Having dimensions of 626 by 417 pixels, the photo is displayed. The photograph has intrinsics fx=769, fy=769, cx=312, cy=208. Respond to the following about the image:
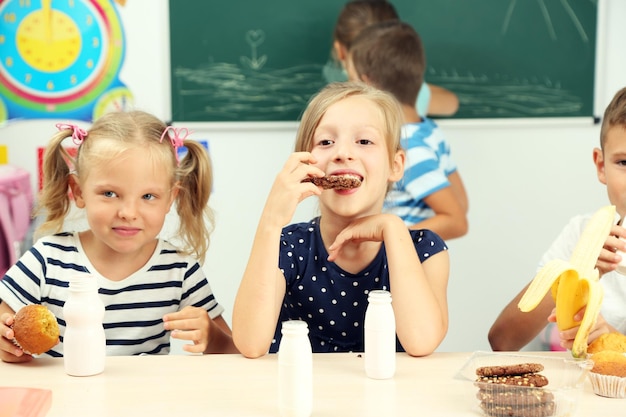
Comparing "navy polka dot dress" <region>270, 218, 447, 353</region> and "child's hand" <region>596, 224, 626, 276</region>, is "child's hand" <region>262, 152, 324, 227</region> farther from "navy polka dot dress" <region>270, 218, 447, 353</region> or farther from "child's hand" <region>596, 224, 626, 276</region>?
"child's hand" <region>596, 224, 626, 276</region>

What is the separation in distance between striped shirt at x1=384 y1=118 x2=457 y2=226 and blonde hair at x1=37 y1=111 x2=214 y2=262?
0.86 m

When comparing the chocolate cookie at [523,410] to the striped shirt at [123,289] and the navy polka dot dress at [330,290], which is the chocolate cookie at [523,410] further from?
the striped shirt at [123,289]

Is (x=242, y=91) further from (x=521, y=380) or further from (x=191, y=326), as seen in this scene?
(x=521, y=380)

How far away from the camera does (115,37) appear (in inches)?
137

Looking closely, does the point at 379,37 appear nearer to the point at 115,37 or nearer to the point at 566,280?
the point at 115,37

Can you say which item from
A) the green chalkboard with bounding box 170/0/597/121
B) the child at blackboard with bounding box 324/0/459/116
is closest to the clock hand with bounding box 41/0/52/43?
the green chalkboard with bounding box 170/0/597/121

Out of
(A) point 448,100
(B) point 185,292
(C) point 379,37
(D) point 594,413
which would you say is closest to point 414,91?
(C) point 379,37

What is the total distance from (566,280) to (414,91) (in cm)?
161

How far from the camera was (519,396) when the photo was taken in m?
1.12

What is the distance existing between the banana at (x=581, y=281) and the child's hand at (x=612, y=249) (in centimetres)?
10

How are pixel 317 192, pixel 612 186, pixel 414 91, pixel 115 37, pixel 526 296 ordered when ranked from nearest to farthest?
1. pixel 526 296
2. pixel 317 192
3. pixel 612 186
4. pixel 414 91
5. pixel 115 37


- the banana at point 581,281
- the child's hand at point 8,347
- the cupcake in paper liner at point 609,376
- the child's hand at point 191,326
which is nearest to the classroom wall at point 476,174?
the child's hand at point 191,326

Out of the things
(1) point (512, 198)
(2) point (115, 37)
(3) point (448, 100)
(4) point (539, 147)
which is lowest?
(1) point (512, 198)

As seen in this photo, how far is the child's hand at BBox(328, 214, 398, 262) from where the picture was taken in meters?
1.59
